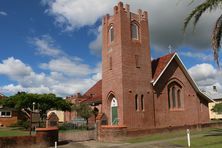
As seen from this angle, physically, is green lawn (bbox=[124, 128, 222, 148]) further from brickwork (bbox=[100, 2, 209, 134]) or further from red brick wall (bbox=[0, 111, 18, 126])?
red brick wall (bbox=[0, 111, 18, 126])

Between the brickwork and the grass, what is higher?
the brickwork

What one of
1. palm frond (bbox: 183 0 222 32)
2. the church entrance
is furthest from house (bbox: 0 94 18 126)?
palm frond (bbox: 183 0 222 32)

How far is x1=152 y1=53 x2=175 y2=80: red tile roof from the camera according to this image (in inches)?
1320

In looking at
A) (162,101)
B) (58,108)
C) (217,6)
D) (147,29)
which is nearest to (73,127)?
(58,108)

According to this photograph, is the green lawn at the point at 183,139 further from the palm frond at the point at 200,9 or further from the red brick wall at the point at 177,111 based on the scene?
the palm frond at the point at 200,9

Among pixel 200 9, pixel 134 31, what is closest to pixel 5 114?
pixel 134 31

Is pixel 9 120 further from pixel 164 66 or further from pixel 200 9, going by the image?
pixel 200 9

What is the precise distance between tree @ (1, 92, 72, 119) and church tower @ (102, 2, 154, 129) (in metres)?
8.00

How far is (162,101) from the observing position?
1309 inches

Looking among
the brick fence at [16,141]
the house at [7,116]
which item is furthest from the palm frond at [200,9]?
the house at [7,116]

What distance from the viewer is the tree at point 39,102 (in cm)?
3616

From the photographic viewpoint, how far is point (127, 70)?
3027 cm

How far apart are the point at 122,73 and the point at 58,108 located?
1287 cm

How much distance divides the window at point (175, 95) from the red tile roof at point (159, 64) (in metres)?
2.60
